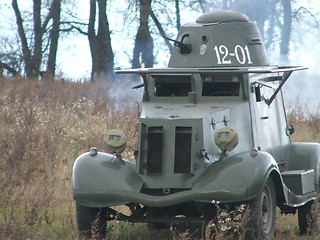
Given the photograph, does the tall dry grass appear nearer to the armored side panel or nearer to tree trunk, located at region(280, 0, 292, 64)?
the armored side panel

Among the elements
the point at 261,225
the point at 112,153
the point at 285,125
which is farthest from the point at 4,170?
the point at 261,225

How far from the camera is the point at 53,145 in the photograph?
1453 centimetres

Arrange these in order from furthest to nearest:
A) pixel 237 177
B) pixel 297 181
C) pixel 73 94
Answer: pixel 73 94 < pixel 297 181 < pixel 237 177

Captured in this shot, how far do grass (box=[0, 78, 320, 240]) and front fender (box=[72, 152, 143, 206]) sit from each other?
0.37 metres

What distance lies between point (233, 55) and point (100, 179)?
8.33 feet

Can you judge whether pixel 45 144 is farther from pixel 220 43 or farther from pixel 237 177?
pixel 237 177

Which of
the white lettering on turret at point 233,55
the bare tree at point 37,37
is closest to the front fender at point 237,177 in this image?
the white lettering on turret at point 233,55

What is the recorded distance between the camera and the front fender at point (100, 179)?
31.7ft

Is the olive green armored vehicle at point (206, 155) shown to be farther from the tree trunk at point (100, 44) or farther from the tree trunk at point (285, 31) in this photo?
the tree trunk at point (100, 44)

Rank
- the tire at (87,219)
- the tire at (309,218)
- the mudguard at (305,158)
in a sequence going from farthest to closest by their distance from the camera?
the mudguard at (305,158) < the tire at (309,218) < the tire at (87,219)

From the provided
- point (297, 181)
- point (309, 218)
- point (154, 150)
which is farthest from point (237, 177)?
point (309, 218)

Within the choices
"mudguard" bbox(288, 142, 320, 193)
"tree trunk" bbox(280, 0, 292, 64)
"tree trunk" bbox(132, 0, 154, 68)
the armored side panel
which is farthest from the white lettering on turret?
"tree trunk" bbox(132, 0, 154, 68)

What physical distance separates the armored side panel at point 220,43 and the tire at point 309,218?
5.86 feet

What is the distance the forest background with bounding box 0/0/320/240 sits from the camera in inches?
446
